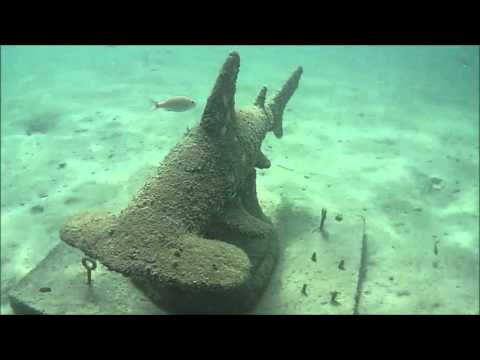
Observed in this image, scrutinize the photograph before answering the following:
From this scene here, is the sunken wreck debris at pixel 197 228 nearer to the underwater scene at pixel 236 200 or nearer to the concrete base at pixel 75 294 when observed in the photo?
the underwater scene at pixel 236 200

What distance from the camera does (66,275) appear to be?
571 cm

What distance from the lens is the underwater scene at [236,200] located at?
4422 mm

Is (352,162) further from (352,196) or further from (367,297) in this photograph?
(367,297)

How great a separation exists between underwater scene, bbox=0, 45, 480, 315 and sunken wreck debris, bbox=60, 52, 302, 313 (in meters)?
0.02

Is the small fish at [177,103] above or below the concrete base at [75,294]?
above

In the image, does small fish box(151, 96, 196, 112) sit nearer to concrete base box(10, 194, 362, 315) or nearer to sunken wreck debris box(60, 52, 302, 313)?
sunken wreck debris box(60, 52, 302, 313)

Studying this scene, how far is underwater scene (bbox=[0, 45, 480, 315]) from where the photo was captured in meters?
4.42

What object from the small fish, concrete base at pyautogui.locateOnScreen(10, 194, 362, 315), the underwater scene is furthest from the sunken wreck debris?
the small fish

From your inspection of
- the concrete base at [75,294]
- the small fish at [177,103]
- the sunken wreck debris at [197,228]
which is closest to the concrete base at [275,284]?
the concrete base at [75,294]

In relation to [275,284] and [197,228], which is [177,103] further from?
[197,228]

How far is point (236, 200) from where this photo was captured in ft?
16.9

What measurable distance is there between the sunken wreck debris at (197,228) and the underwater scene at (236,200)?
0.7 inches

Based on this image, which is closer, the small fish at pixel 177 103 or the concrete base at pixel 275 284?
the concrete base at pixel 275 284
